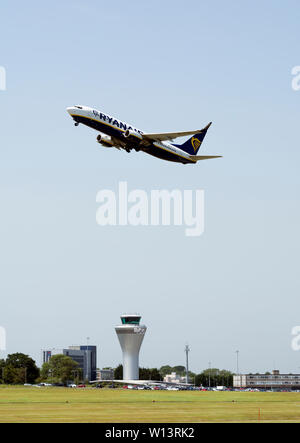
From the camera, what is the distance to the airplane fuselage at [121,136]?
110 m

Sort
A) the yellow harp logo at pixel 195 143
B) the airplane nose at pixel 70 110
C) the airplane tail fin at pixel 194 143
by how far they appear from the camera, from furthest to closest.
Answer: the yellow harp logo at pixel 195 143
the airplane tail fin at pixel 194 143
the airplane nose at pixel 70 110

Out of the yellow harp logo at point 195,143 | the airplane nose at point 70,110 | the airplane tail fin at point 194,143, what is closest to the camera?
the airplane nose at point 70,110

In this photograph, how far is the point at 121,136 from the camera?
11412cm

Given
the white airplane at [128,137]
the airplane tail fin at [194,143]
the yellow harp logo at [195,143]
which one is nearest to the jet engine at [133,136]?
the white airplane at [128,137]

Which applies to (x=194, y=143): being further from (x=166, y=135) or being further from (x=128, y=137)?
(x=128, y=137)

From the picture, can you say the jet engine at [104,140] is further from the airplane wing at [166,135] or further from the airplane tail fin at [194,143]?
the airplane tail fin at [194,143]

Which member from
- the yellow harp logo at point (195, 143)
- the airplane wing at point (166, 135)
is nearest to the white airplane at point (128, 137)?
the airplane wing at point (166, 135)

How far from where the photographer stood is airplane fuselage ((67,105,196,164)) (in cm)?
11044

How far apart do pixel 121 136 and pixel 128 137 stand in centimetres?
129

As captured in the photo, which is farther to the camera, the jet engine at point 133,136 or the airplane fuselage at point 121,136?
the jet engine at point 133,136

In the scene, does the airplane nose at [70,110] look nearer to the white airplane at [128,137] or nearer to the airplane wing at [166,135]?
the white airplane at [128,137]

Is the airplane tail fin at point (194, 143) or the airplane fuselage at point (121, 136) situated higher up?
the airplane tail fin at point (194, 143)
